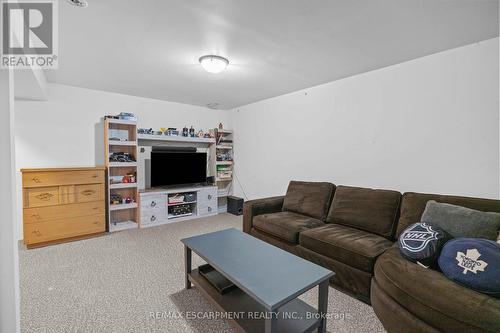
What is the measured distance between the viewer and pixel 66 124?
3617mm

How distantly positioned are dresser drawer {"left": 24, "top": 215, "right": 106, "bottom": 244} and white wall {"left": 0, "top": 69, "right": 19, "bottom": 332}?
243 cm

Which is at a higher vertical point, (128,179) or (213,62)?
(213,62)

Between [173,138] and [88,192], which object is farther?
[173,138]

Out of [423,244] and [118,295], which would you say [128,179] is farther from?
[423,244]

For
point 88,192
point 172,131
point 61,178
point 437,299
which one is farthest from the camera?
point 172,131

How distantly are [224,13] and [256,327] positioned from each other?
2.25m

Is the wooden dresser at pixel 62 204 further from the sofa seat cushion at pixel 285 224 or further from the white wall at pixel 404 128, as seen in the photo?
the white wall at pixel 404 128

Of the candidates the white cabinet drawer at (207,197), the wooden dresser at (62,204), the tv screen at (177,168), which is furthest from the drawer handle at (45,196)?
the white cabinet drawer at (207,197)

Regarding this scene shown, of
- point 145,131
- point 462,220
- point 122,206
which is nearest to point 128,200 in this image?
point 122,206

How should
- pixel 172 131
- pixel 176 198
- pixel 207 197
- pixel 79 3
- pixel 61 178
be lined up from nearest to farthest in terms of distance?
pixel 79 3, pixel 61 178, pixel 176 198, pixel 172 131, pixel 207 197

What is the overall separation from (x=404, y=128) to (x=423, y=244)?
4.88 ft

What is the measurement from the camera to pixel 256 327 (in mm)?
1492

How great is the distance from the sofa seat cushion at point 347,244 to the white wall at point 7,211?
2216 millimetres

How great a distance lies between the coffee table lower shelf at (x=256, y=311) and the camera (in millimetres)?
1484
